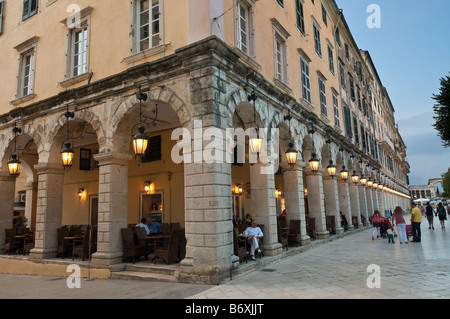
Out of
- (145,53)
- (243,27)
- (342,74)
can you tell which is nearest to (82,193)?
(145,53)

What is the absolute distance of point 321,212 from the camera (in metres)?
14.2

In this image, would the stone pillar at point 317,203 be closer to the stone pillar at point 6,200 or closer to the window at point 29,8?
the stone pillar at point 6,200

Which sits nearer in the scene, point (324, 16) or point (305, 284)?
point (305, 284)

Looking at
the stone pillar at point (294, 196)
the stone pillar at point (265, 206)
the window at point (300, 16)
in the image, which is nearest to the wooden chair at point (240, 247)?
the stone pillar at point (265, 206)

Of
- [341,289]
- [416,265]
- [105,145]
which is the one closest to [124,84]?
[105,145]

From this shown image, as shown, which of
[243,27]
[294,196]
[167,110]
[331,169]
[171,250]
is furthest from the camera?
[331,169]

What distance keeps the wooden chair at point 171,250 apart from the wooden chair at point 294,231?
16.1 ft

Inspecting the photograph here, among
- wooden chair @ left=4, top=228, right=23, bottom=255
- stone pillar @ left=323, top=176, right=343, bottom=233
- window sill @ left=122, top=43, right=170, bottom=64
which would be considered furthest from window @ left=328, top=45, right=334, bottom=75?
wooden chair @ left=4, top=228, right=23, bottom=255

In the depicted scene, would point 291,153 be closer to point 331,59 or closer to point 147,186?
point 147,186

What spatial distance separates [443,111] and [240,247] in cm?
1694

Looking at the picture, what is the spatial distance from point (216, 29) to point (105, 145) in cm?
466

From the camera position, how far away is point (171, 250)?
27.8 feet

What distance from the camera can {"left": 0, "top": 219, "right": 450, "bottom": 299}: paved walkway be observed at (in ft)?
19.6

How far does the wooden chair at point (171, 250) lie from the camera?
840 centimetres
